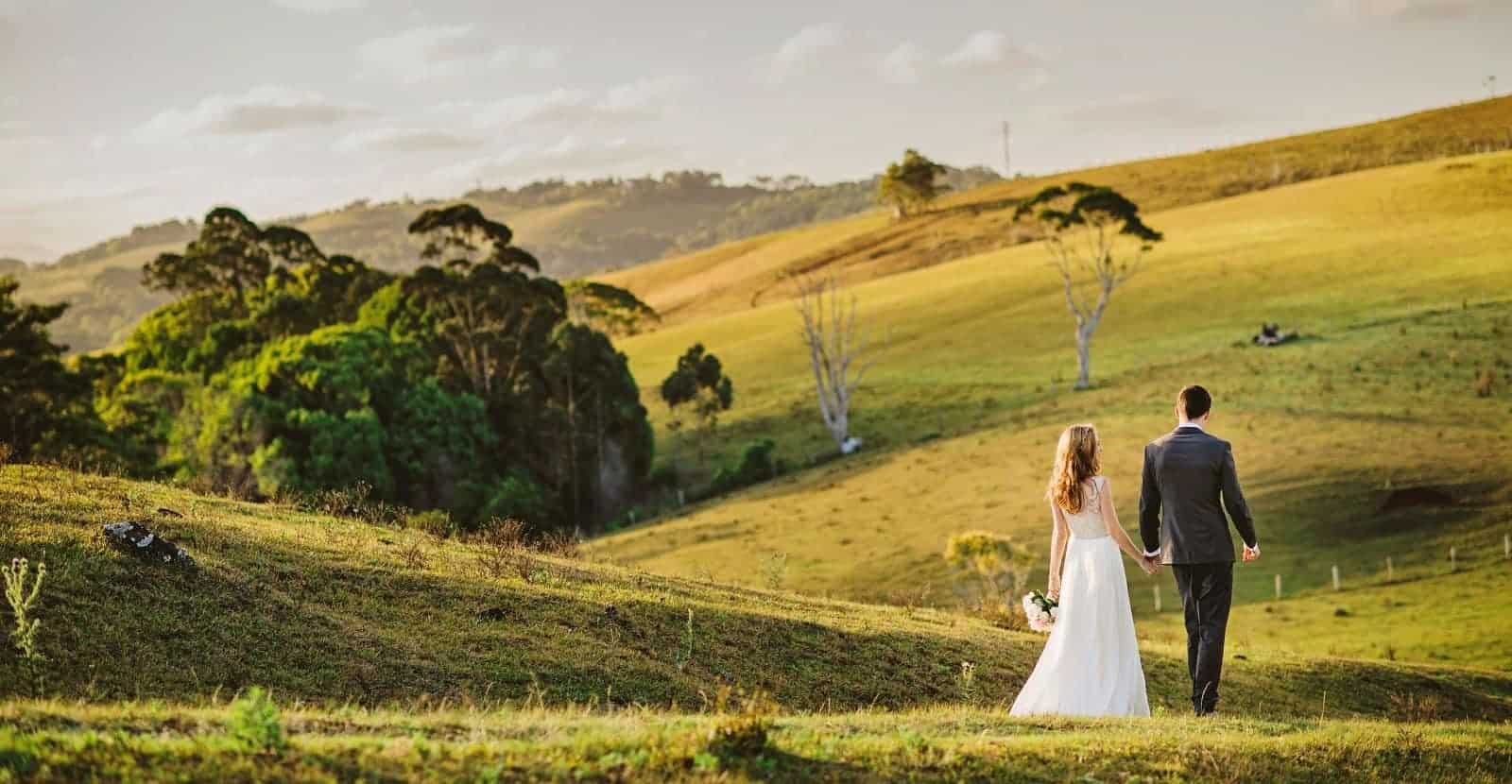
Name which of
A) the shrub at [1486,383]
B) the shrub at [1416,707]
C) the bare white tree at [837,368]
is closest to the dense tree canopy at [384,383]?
the bare white tree at [837,368]

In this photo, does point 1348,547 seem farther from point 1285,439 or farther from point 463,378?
point 463,378

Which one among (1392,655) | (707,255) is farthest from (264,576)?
(707,255)

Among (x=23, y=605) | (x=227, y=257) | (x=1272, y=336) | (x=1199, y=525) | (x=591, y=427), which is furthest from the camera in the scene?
(x=227, y=257)

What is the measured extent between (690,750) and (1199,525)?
6.34 m

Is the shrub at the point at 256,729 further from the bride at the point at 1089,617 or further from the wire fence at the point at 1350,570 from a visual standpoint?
the wire fence at the point at 1350,570

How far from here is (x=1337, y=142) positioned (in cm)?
14362

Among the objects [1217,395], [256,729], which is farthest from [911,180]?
[256,729]

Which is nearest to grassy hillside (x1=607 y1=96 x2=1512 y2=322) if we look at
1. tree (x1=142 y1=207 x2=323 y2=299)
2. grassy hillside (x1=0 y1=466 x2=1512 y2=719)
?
tree (x1=142 y1=207 x2=323 y2=299)

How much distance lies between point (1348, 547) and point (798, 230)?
157 metres

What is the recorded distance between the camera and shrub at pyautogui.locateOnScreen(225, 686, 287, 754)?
25.3 ft

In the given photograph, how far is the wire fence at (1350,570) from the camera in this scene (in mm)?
37500

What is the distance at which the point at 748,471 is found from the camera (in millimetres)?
67875

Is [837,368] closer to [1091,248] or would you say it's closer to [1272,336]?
[1272,336]

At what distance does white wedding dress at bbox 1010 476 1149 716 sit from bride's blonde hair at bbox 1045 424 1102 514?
0.11 m
